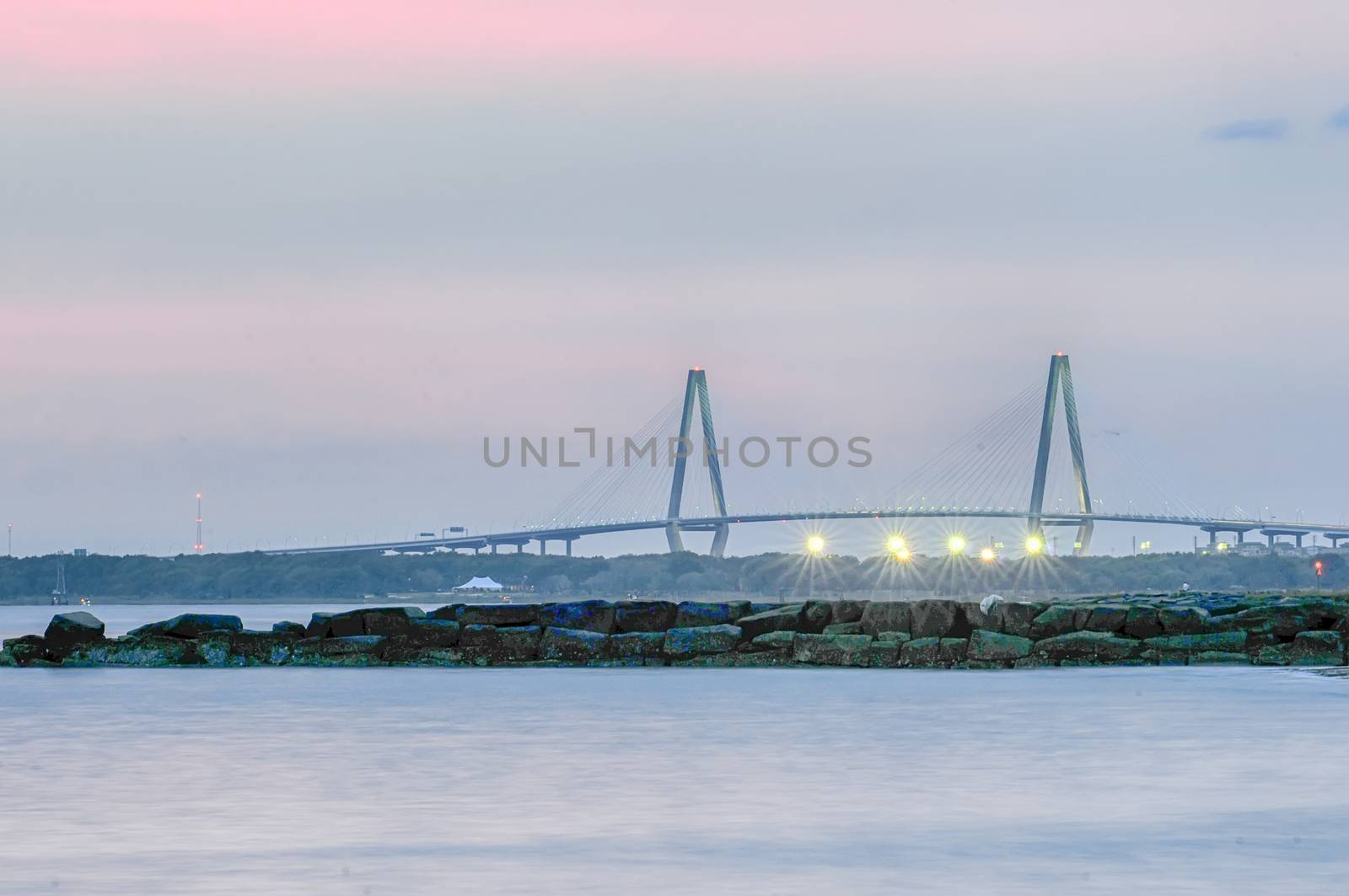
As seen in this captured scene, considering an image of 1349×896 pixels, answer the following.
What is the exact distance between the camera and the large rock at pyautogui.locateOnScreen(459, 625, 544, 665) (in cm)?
2325

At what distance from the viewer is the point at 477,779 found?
35.7ft

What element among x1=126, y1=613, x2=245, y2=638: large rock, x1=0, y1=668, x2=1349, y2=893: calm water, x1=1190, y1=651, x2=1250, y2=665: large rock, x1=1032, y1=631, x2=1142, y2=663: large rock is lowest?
x1=0, y1=668, x2=1349, y2=893: calm water

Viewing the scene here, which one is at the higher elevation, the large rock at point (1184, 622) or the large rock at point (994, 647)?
the large rock at point (1184, 622)

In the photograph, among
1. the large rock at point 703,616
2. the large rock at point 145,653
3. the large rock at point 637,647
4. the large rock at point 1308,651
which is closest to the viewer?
the large rock at point 1308,651

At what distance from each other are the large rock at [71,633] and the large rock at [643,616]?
20.4ft

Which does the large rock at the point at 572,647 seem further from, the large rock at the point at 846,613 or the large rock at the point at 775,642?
the large rock at the point at 846,613

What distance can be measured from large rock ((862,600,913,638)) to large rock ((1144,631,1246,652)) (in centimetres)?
277

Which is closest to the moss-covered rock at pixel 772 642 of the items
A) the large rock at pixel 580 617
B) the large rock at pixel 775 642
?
the large rock at pixel 775 642

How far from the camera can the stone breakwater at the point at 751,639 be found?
22.6 meters

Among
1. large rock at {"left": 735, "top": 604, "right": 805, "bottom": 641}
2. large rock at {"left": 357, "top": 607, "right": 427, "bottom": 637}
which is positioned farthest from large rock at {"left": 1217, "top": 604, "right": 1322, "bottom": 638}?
large rock at {"left": 357, "top": 607, "right": 427, "bottom": 637}

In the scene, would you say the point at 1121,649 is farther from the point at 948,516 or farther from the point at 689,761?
the point at 948,516

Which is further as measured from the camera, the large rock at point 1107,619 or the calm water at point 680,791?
the large rock at point 1107,619

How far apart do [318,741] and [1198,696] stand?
25.2 feet

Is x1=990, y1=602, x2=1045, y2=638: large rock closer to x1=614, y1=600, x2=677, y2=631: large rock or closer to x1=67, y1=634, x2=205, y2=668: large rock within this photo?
x1=614, y1=600, x2=677, y2=631: large rock
